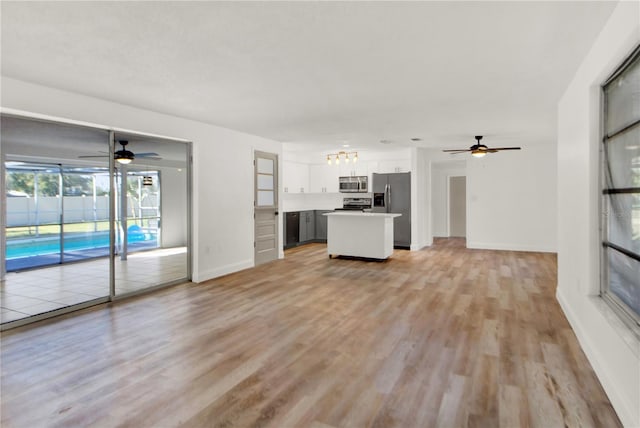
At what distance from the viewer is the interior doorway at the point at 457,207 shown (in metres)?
10.8

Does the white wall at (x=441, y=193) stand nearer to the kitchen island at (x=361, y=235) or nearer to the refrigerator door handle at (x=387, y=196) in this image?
the refrigerator door handle at (x=387, y=196)

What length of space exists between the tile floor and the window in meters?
5.28

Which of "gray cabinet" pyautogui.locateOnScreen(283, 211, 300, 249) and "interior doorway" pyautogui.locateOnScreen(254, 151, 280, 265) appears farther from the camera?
"gray cabinet" pyautogui.locateOnScreen(283, 211, 300, 249)

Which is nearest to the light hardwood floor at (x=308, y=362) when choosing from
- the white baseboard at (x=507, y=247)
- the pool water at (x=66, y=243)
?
the pool water at (x=66, y=243)

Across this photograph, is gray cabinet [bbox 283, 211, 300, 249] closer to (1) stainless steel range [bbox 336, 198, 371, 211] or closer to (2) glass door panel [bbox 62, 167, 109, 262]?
(1) stainless steel range [bbox 336, 198, 371, 211]

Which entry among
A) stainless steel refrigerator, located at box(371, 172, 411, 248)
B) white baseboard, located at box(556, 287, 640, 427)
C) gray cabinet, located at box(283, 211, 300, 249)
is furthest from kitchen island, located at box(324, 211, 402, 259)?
white baseboard, located at box(556, 287, 640, 427)

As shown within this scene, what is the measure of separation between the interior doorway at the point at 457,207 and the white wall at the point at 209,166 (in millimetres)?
6104

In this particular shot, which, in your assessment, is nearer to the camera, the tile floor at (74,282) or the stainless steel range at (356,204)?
the tile floor at (74,282)

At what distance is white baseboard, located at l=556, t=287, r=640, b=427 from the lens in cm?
194

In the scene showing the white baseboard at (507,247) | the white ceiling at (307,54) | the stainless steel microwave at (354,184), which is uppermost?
the white ceiling at (307,54)

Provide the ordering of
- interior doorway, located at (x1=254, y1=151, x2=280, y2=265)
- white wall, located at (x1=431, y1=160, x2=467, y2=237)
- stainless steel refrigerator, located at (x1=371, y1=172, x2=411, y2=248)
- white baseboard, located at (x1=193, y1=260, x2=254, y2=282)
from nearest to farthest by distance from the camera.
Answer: white baseboard, located at (x1=193, y1=260, x2=254, y2=282) → interior doorway, located at (x1=254, y1=151, x2=280, y2=265) → stainless steel refrigerator, located at (x1=371, y1=172, x2=411, y2=248) → white wall, located at (x1=431, y1=160, x2=467, y2=237)

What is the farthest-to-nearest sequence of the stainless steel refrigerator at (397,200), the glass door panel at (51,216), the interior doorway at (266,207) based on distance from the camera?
the stainless steel refrigerator at (397,200), the interior doorway at (266,207), the glass door panel at (51,216)

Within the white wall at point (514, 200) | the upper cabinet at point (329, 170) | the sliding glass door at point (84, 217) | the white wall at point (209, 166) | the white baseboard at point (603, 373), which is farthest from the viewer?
the upper cabinet at point (329, 170)

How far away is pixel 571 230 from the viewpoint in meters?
3.54
